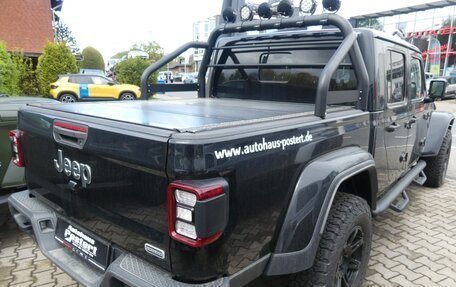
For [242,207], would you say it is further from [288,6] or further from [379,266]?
[379,266]

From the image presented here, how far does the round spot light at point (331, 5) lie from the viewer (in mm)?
2840

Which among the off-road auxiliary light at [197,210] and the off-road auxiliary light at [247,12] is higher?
the off-road auxiliary light at [247,12]

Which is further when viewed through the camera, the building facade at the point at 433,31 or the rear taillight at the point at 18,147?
the building facade at the point at 433,31

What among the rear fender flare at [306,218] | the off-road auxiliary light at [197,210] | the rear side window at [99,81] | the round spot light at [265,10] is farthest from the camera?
the rear side window at [99,81]

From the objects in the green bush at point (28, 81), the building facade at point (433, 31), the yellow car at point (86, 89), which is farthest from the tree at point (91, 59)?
the building facade at point (433, 31)

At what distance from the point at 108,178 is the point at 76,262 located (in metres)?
0.70

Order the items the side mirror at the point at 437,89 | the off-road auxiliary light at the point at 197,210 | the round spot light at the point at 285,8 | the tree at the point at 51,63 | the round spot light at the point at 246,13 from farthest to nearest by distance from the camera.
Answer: the tree at the point at 51,63 < the side mirror at the point at 437,89 < the round spot light at the point at 246,13 < the round spot light at the point at 285,8 < the off-road auxiliary light at the point at 197,210

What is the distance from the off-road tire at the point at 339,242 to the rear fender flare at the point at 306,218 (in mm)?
157

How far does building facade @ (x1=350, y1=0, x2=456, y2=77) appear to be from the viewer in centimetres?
2961

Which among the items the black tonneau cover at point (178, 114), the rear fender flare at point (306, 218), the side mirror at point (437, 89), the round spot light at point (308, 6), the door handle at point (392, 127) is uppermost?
the round spot light at point (308, 6)

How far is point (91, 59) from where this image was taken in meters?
33.2

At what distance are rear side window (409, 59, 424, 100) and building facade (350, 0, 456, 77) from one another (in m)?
27.0

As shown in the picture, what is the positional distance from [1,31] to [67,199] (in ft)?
69.3

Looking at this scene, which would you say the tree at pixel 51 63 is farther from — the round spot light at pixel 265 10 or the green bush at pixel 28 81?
the round spot light at pixel 265 10
